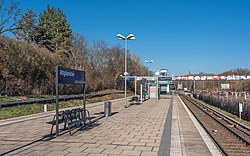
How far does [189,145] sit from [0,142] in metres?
5.84

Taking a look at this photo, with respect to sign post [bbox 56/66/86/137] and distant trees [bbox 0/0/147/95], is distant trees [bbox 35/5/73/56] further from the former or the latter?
sign post [bbox 56/66/86/137]

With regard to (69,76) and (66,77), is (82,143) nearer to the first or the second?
(66,77)

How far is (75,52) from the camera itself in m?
42.2

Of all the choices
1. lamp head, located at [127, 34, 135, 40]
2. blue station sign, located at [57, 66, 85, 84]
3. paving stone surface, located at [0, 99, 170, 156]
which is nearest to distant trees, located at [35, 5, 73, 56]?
lamp head, located at [127, 34, 135, 40]

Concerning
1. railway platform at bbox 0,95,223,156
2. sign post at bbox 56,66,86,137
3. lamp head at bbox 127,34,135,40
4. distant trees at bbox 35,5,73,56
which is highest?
distant trees at bbox 35,5,73,56

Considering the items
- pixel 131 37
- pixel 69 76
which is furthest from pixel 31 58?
pixel 69 76

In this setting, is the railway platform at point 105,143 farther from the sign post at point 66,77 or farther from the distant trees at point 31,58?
the distant trees at point 31,58

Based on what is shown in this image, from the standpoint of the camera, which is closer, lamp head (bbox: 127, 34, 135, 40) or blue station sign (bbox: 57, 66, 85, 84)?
blue station sign (bbox: 57, 66, 85, 84)

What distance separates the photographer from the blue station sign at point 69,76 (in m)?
8.69

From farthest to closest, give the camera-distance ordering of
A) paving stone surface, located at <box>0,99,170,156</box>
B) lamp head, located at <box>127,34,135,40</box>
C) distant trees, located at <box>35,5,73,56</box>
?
distant trees, located at <box>35,5,73,56</box> < lamp head, located at <box>127,34,135,40</box> < paving stone surface, located at <box>0,99,170,156</box>

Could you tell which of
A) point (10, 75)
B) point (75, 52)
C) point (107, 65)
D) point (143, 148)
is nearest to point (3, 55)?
point (10, 75)

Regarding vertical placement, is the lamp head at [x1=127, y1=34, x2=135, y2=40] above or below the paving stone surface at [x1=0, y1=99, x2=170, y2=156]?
above

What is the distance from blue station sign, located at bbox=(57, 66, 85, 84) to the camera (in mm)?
8686

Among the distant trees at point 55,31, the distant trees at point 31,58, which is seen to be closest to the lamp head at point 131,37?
the distant trees at point 31,58
